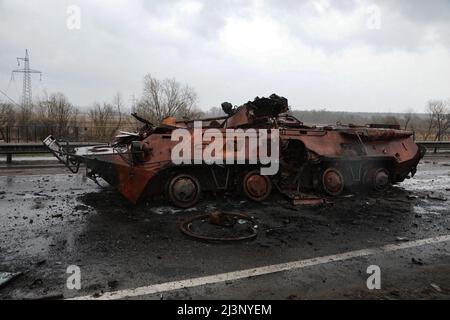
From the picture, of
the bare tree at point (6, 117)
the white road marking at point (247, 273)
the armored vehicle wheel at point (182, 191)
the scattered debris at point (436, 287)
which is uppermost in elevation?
the bare tree at point (6, 117)

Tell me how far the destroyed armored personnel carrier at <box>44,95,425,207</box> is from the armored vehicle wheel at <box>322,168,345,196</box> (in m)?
0.02

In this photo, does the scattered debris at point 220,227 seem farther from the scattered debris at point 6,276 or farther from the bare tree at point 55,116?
the bare tree at point 55,116

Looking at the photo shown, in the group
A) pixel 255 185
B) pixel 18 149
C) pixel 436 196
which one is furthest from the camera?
pixel 18 149

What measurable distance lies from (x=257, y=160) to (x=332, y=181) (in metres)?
1.84

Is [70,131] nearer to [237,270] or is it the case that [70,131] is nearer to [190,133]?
[190,133]

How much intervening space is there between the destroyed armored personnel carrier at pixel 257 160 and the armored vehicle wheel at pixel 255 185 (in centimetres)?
2

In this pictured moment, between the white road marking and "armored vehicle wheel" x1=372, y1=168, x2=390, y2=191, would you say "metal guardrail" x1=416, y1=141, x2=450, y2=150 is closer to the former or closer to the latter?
"armored vehicle wheel" x1=372, y1=168, x2=390, y2=191

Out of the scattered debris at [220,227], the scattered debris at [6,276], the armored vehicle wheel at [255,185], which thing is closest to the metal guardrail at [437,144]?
the armored vehicle wheel at [255,185]

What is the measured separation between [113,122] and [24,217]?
21.3 metres

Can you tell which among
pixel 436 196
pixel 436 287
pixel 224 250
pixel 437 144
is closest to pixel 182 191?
pixel 224 250

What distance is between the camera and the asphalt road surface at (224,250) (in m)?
4.16

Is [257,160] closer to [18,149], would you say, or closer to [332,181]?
[332,181]

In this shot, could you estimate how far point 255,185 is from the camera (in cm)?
806
